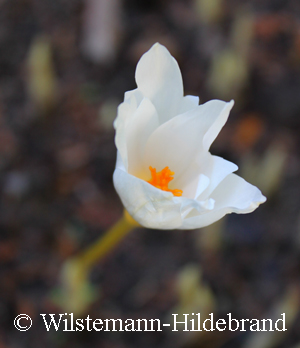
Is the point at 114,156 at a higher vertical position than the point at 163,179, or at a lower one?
higher

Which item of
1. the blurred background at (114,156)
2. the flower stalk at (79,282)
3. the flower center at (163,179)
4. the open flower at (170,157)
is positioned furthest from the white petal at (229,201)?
the blurred background at (114,156)

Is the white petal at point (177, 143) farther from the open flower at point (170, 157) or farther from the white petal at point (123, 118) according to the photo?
the white petal at point (123, 118)

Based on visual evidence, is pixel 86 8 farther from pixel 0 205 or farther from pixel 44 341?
pixel 44 341

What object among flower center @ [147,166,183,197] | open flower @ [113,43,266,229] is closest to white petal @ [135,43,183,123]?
open flower @ [113,43,266,229]

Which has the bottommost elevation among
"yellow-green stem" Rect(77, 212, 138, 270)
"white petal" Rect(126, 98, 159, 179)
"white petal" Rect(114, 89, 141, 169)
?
"yellow-green stem" Rect(77, 212, 138, 270)

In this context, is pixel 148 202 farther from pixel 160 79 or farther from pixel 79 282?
pixel 79 282

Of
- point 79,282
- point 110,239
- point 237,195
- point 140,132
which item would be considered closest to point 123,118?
point 140,132

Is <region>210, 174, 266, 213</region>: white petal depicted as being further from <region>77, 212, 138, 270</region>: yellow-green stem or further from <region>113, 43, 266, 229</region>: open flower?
<region>77, 212, 138, 270</region>: yellow-green stem

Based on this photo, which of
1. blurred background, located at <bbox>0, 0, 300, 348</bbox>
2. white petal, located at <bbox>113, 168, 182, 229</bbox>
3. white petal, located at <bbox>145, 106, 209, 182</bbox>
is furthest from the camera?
blurred background, located at <bbox>0, 0, 300, 348</bbox>

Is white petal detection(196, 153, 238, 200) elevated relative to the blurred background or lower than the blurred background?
lower
